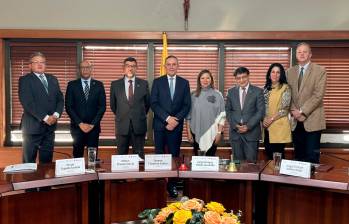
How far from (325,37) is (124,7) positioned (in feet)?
7.36

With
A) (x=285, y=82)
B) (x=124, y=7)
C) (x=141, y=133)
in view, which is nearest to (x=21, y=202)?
(x=141, y=133)

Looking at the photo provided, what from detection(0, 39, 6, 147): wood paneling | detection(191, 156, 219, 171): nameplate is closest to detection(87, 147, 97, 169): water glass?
detection(191, 156, 219, 171): nameplate

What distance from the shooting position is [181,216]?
1365mm

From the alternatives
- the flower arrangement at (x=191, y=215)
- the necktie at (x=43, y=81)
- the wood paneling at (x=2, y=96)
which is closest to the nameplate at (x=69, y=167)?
the flower arrangement at (x=191, y=215)

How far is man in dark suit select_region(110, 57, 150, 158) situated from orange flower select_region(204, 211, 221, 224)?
83.4 inches

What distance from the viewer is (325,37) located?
13.3ft

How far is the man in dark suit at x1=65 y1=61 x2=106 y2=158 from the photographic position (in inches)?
136

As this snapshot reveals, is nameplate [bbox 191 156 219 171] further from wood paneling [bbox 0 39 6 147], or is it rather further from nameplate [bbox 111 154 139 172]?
wood paneling [bbox 0 39 6 147]

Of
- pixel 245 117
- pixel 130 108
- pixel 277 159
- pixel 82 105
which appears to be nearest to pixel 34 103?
pixel 82 105

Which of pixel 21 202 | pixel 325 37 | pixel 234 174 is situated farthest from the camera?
pixel 325 37

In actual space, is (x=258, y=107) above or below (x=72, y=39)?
below

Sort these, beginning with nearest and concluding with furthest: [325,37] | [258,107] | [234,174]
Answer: [234,174]
[258,107]
[325,37]

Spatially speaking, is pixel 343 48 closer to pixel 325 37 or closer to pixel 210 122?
pixel 325 37

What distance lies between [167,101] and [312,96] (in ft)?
4.22
